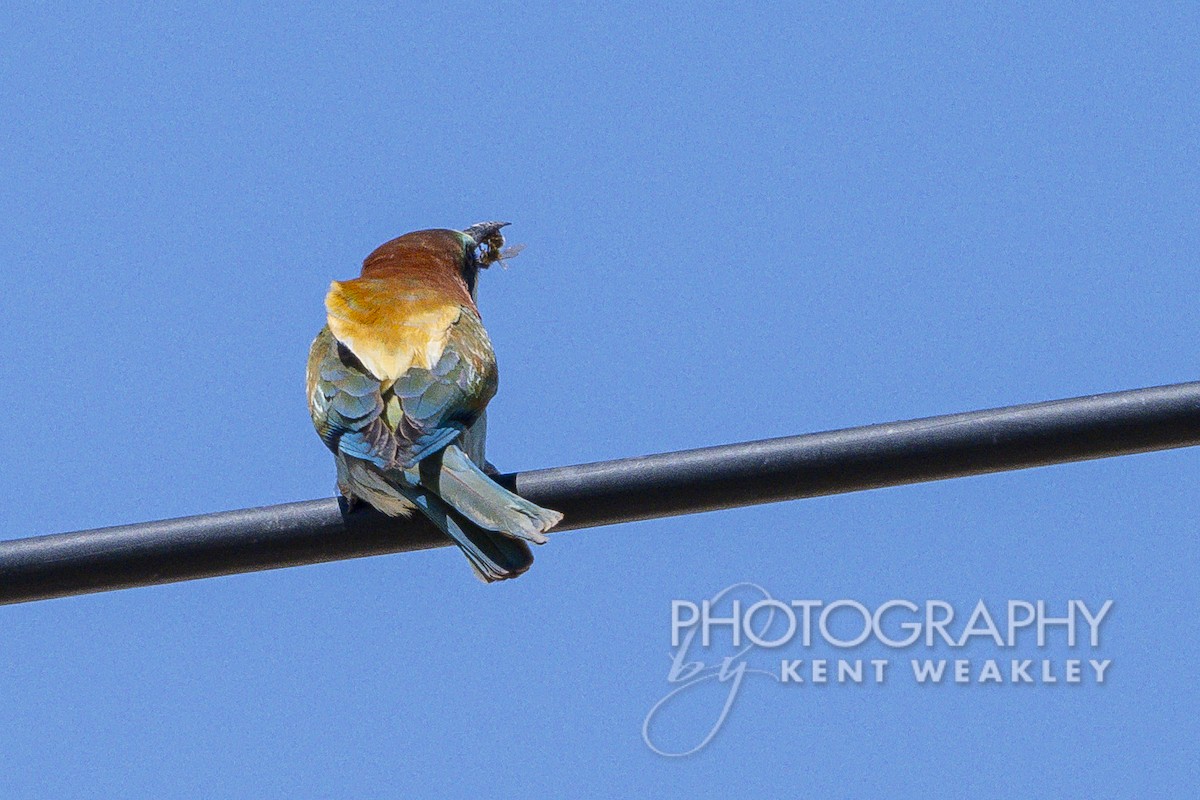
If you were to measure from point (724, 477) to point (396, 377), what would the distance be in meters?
1.68

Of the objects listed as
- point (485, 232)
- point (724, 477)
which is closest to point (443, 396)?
point (724, 477)

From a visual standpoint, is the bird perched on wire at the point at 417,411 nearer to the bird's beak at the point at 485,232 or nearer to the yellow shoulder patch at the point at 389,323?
the yellow shoulder patch at the point at 389,323

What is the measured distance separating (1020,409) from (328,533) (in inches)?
54.7

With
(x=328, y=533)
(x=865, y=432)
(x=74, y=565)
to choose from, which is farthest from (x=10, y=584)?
(x=865, y=432)

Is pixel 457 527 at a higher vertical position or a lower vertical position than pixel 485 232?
lower

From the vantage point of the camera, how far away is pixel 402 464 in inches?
168

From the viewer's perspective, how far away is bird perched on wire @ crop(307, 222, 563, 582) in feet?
13.3

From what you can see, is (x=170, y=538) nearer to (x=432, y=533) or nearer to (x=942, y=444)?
(x=432, y=533)

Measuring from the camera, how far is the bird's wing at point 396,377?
441 cm

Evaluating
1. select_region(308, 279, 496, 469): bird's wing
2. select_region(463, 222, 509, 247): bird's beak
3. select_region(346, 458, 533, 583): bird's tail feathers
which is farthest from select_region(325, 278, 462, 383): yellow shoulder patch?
select_region(463, 222, 509, 247): bird's beak

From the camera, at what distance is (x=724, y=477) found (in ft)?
10.5

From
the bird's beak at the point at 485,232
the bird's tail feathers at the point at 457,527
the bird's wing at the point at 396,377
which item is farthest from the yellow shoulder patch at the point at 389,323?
the bird's beak at the point at 485,232

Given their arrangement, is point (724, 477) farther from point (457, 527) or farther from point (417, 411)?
point (417, 411)

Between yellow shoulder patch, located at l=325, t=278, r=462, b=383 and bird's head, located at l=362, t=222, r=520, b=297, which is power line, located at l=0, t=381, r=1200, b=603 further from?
bird's head, located at l=362, t=222, r=520, b=297
